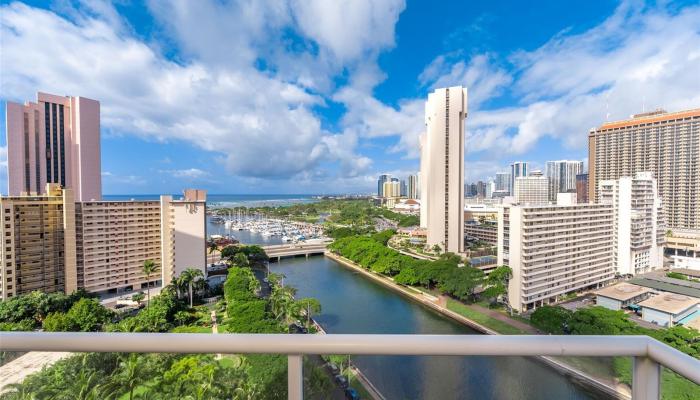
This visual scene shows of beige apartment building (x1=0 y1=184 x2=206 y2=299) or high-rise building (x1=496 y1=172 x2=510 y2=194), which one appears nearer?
beige apartment building (x1=0 y1=184 x2=206 y2=299)

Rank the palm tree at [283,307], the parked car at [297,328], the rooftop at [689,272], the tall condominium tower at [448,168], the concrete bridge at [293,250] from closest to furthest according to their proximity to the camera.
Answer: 1. the palm tree at [283,307]
2. the parked car at [297,328]
3. the rooftop at [689,272]
4. the tall condominium tower at [448,168]
5. the concrete bridge at [293,250]

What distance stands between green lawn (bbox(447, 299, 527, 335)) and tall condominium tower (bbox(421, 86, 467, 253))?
5.49 m

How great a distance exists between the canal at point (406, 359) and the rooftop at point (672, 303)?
3655 millimetres

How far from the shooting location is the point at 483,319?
273 inches

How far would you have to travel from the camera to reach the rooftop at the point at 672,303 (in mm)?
6348

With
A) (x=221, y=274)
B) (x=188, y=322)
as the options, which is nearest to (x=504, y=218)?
(x=188, y=322)

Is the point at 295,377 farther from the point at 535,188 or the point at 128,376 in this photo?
the point at 535,188

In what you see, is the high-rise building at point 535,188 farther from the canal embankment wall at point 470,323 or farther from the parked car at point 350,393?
the parked car at point 350,393

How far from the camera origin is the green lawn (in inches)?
249

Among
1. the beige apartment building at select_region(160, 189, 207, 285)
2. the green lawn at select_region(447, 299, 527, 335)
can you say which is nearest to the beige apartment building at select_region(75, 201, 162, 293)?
the beige apartment building at select_region(160, 189, 207, 285)

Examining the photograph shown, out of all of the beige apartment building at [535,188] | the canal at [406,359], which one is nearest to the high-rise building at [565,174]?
the beige apartment building at [535,188]

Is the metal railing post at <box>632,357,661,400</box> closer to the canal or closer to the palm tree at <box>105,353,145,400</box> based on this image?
the canal

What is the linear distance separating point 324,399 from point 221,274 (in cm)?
1177

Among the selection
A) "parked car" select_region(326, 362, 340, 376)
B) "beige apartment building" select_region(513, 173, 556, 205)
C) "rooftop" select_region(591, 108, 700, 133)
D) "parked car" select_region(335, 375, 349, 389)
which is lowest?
"parked car" select_region(326, 362, 340, 376)
